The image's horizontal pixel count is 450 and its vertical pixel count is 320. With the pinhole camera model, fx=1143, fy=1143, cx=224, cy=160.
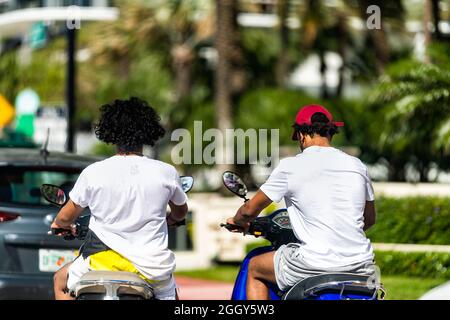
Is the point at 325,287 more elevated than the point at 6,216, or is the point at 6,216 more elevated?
the point at 325,287

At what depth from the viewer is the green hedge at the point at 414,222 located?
14.5 meters

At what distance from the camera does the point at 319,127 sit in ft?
19.7

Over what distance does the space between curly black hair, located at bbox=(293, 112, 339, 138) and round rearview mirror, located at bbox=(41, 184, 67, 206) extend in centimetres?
132

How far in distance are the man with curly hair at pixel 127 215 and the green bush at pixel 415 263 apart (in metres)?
7.73

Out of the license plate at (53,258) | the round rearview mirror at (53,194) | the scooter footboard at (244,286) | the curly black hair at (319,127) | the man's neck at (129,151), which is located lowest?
the license plate at (53,258)

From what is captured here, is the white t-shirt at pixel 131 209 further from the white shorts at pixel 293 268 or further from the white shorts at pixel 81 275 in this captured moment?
the white shorts at pixel 293 268

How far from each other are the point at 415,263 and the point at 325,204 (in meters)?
7.82

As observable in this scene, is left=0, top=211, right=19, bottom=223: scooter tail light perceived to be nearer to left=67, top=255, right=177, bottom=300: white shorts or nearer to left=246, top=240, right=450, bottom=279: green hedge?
left=67, top=255, right=177, bottom=300: white shorts

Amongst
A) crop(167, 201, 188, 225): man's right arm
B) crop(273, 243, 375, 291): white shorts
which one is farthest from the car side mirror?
crop(273, 243, 375, 291): white shorts

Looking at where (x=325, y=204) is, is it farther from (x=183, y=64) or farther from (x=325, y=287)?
(x=183, y=64)

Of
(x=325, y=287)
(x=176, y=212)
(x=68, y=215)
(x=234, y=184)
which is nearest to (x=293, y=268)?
(x=325, y=287)

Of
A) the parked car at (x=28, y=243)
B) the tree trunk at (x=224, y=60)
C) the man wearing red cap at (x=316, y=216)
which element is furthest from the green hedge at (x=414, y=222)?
the tree trunk at (x=224, y=60)

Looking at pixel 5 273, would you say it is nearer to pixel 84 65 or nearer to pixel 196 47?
pixel 196 47
